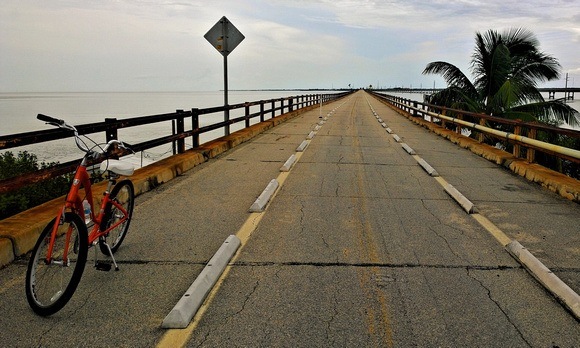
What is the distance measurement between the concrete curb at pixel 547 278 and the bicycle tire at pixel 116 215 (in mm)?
4212

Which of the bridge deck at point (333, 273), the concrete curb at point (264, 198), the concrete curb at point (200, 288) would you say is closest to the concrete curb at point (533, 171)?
the bridge deck at point (333, 273)

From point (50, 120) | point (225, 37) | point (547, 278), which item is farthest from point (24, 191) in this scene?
point (225, 37)

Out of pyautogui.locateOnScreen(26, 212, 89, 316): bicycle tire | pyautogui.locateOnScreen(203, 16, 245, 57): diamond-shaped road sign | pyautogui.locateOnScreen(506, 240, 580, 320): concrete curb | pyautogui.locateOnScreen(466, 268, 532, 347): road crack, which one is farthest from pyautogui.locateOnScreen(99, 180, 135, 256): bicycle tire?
pyautogui.locateOnScreen(203, 16, 245, 57): diamond-shaped road sign

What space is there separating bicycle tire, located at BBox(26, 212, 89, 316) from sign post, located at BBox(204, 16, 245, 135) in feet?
37.3

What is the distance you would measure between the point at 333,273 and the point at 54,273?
8.17 ft

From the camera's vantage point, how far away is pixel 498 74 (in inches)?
899

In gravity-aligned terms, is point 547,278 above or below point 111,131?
below

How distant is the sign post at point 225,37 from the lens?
49.7 feet

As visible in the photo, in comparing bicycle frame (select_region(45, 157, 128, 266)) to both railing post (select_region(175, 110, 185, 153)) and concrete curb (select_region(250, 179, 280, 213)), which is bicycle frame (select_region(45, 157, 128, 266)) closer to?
concrete curb (select_region(250, 179, 280, 213))

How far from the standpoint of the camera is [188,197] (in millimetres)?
8117

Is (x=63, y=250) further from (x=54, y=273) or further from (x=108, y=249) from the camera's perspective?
(x=108, y=249)

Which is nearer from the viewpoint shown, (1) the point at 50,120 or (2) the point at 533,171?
(1) the point at 50,120

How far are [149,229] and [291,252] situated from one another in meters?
2.03

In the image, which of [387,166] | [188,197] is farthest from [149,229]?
[387,166]
